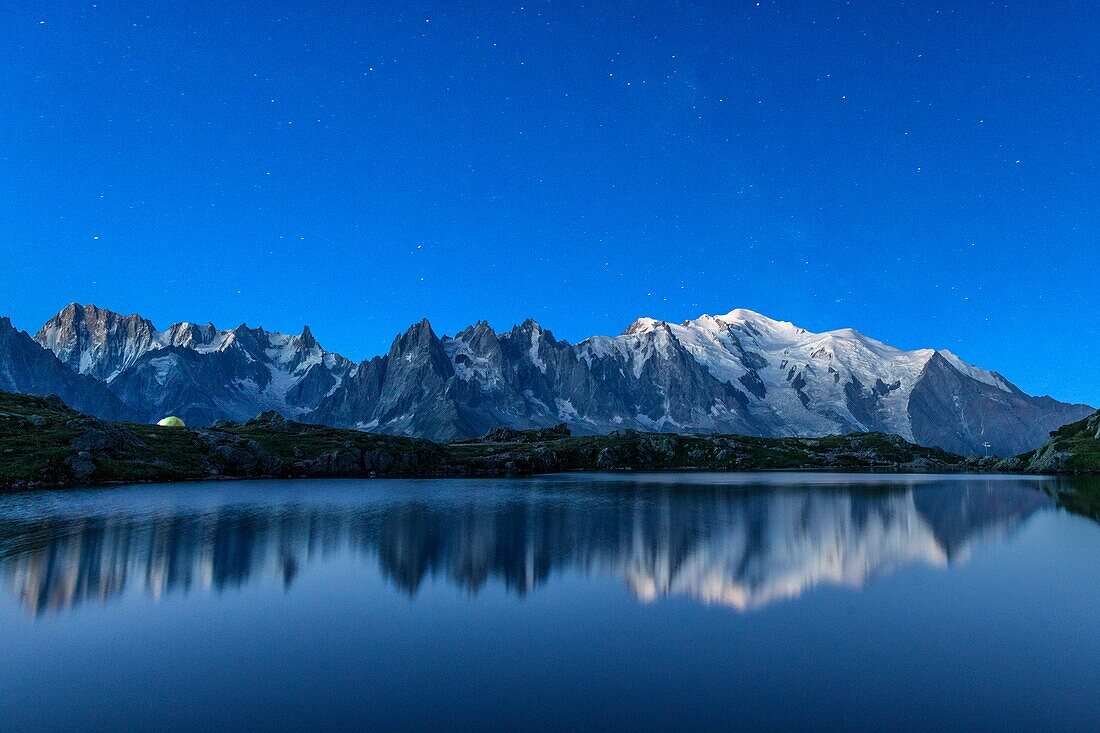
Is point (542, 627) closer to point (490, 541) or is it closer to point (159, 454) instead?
point (490, 541)

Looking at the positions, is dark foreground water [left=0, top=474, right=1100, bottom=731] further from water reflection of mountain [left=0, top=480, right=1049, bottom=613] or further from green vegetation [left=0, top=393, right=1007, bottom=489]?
green vegetation [left=0, top=393, right=1007, bottom=489]

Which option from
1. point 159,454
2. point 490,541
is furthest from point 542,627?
point 159,454

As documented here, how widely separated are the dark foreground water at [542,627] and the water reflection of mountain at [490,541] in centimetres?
39

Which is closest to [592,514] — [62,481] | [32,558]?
[32,558]

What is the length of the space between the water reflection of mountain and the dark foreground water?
15.3 inches

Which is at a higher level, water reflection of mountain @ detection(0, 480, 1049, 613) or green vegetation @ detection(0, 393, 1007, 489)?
green vegetation @ detection(0, 393, 1007, 489)

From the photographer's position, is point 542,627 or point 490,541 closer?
point 542,627

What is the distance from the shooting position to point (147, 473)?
13150 cm

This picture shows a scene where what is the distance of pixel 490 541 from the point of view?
58.2 m

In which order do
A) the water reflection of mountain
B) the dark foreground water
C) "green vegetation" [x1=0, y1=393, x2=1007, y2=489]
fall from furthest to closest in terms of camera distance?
1. "green vegetation" [x1=0, y1=393, x2=1007, y2=489]
2. the water reflection of mountain
3. the dark foreground water

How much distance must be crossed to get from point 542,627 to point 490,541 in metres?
27.7

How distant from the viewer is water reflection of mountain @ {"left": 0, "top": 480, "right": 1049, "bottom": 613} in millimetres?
41562

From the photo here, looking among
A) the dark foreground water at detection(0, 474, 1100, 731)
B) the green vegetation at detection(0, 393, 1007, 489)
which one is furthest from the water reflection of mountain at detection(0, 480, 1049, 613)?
the green vegetation at detection(0, 393, 1007, 489)

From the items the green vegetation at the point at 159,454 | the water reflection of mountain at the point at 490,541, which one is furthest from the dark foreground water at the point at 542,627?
the green vegetation at the point at 159,454
